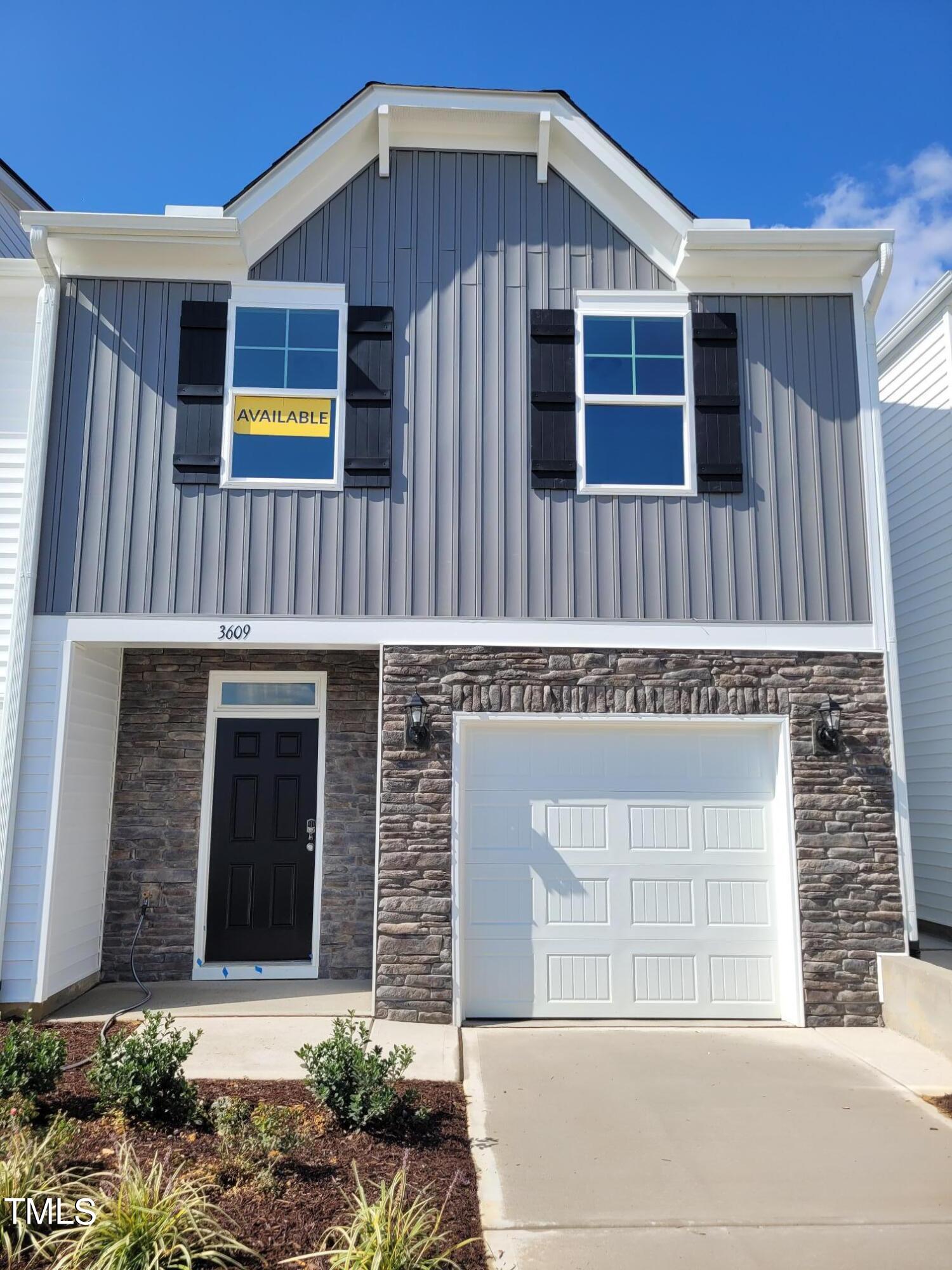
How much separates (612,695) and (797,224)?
13.1 ft

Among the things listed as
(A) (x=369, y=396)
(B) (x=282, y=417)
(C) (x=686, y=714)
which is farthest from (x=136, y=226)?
(C) (x=686, y=714)

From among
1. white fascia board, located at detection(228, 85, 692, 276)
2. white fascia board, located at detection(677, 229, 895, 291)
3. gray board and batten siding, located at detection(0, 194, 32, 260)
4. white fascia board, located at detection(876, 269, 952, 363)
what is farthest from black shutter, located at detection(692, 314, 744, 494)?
gray board and batten siding, located at detection(0, 194, 32, 260)

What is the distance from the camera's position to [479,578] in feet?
23.2

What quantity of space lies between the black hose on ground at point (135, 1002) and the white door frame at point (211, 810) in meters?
0.43

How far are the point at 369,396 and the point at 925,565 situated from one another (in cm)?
606

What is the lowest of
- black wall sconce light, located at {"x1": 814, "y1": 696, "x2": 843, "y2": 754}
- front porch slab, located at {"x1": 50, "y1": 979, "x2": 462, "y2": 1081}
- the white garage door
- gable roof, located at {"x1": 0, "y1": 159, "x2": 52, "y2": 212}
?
front porch slab, located at {"x1": 50, "y1": 979, "x2": 462, "y2": 1081}

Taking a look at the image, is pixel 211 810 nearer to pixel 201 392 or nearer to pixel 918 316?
pixel 201 392

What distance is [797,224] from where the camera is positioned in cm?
736

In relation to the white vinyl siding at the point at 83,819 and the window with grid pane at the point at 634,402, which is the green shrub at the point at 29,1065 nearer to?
the white vinyl siding at the point at 83,819

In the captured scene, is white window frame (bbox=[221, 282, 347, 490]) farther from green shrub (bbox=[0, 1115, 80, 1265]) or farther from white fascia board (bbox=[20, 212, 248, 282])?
green shrub (bbox=[0, 1115, 80, 1265])

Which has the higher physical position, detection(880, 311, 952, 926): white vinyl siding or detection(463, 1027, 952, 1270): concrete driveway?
detection(880, 311, 952, 926): white vinyl siding

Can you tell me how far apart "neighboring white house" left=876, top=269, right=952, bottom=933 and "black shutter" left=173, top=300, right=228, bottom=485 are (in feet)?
22.0

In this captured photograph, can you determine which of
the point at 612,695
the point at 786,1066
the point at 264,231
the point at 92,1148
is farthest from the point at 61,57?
the point at 786,1066

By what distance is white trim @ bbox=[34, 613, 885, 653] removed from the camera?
6918 mm
